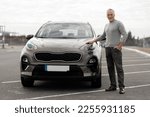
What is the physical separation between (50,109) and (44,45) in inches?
127

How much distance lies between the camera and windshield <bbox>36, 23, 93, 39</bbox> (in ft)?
32.0

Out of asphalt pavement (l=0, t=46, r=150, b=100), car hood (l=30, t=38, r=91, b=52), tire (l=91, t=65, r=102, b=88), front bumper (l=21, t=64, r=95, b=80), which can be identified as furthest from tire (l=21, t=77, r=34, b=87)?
tire (l=91, t=65, r=102, b=88)

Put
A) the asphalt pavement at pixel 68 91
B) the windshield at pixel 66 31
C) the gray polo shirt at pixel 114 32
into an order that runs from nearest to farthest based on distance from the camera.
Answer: the asphalt pavement at pixel 68 91
the gray polo shirt at pixel 114 32
the windshield at pixel 66 31

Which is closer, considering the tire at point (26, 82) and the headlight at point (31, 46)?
the headlight at point (31, 46)

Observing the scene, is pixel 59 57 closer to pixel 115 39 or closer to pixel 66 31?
pixel 115 39

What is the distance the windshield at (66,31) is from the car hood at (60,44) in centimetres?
57

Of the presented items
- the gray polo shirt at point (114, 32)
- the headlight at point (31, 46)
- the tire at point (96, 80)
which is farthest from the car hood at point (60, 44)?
the tire at point (96, 80)

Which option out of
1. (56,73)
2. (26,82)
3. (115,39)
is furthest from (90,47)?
(26,82)

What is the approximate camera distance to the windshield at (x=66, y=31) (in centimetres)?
975

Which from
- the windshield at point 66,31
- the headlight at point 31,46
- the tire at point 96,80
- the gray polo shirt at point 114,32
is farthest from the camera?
the windshield at point 66,31

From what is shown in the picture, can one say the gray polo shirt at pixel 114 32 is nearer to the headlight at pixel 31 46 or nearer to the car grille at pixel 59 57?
the car grille at pixel 59 57

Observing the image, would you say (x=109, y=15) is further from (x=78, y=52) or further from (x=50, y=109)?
(x=50, y=109)

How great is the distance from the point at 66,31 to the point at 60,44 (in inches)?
49.0

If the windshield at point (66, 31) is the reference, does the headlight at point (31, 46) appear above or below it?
below
